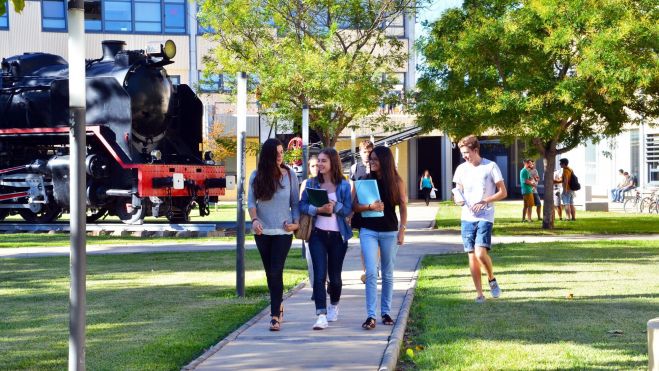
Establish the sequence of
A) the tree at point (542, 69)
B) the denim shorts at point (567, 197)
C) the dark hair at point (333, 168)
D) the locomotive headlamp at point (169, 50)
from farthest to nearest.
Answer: the denim shorts at point (567, 197) → the locomotive headlamp at point (169, 50) → the tree at point (542, 69) → the dark hair at point (333, 168)

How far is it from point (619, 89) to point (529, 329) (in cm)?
1448

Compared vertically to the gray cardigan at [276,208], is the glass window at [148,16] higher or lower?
higher

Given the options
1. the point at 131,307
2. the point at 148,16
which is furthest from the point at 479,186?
the point at 148,16

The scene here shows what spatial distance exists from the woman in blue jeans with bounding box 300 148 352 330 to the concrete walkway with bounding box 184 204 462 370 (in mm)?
519

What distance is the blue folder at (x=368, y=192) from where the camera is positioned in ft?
33.6

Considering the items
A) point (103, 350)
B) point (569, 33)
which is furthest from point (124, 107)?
point (103, 350)

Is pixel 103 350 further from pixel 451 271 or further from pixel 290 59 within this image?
pixel 290 59

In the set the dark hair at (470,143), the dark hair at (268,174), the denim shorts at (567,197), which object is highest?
the dark hair at (470,143)

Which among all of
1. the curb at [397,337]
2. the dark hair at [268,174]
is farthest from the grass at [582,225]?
the dark hair at [268,174]

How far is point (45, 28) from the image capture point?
171 ft

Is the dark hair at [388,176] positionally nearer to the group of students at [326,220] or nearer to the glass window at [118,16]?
the group of students at [326,220]

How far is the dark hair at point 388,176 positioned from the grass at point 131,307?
201 cm

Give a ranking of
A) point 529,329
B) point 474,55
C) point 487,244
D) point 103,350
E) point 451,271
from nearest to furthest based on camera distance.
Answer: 1. point 103,350
2. point 529,329
3. point 487,244
4. point 451,271
5. point 474,55

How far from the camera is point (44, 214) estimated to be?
89.0ft
